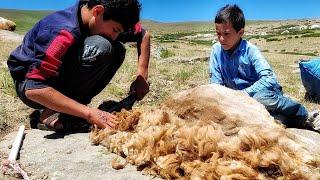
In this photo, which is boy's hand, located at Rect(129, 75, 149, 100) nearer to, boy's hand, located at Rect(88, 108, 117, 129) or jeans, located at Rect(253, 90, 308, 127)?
boy's hand, located at Rect(88, 108, 117, 129)

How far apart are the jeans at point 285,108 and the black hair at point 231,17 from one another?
882mm

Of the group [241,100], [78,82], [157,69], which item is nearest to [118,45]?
[78,82]

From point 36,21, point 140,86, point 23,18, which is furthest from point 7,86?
point 23,18

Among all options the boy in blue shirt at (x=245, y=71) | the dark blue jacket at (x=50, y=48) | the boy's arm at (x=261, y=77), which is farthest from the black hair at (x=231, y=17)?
the dark blue jacket at (x=50, y=48)

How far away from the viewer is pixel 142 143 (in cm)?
384

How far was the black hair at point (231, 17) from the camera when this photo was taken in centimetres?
559

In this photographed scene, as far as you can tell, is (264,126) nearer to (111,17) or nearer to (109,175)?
(109,175)

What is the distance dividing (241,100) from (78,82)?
5.14 feet

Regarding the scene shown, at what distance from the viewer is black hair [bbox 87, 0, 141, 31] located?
4.32 m

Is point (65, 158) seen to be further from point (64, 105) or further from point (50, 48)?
point (50, 48)

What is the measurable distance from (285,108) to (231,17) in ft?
3.76

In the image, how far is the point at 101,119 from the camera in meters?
4.33

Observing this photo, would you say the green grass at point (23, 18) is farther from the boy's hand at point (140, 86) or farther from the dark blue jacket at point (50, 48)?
the dark blue jacket at point (50, 48)

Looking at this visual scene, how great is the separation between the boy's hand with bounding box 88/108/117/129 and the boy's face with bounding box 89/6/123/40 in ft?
2.39
